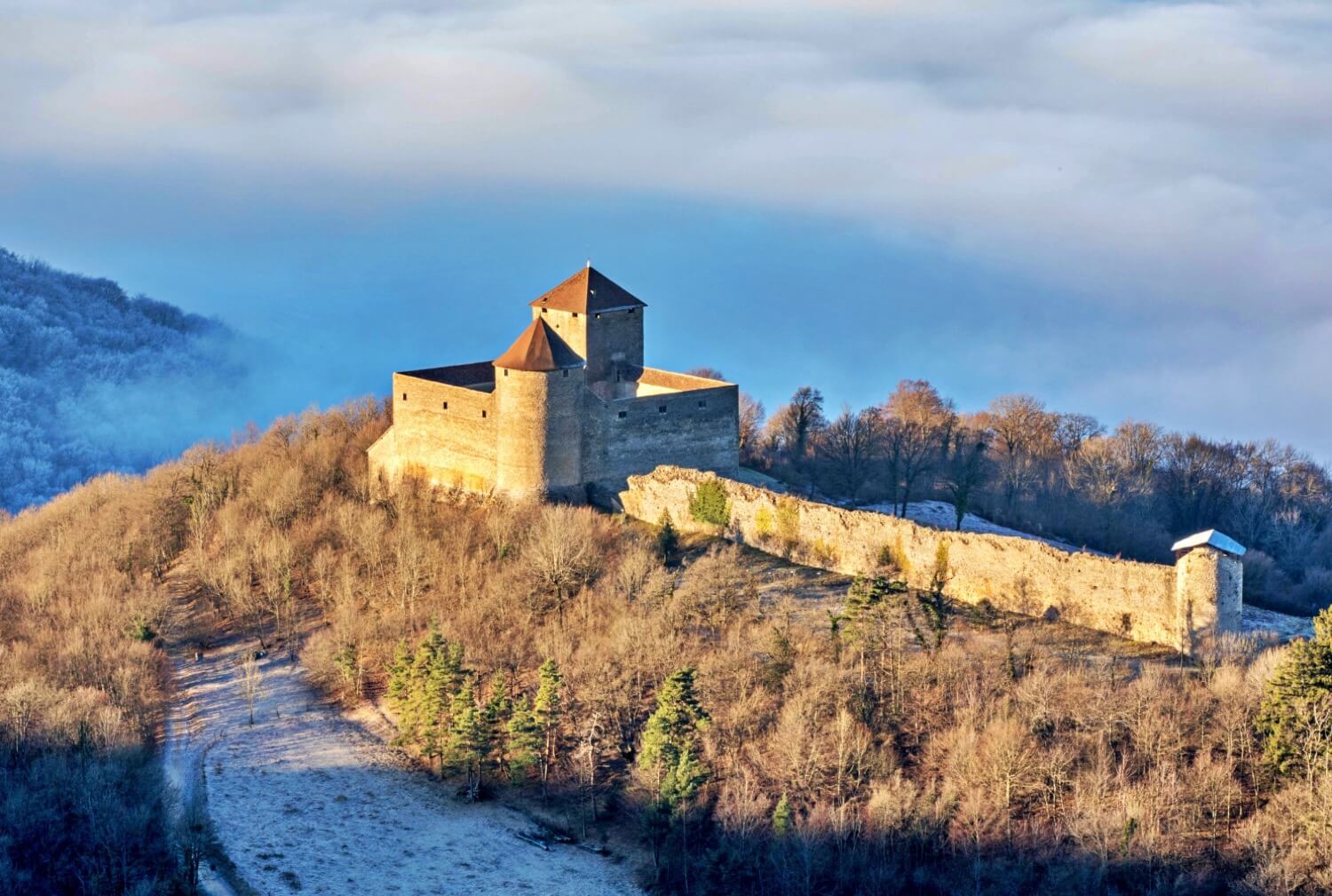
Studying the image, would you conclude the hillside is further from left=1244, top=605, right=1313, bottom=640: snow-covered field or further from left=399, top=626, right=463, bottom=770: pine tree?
left=1244, top=605, right=1313, bottom=640: snow-covered field

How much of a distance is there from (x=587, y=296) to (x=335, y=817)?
13.8 metres

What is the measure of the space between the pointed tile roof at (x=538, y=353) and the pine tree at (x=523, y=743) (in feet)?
28.5

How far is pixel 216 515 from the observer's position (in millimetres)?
39844

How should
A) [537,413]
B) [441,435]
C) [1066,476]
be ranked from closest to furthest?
[537,413], [441,435], [1066,476]

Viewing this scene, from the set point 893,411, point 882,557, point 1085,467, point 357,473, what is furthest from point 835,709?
point 893,411

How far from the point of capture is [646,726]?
96.4 ft

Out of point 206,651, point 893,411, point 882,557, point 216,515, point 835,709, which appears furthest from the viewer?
point 893,411

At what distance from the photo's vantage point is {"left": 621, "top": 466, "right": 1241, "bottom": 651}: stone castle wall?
29.5 meters

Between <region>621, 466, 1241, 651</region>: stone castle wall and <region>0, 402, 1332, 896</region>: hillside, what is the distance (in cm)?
52

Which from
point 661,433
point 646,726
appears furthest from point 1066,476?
point 646,726

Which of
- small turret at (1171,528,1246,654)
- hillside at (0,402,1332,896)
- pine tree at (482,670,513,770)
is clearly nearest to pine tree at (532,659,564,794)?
hillside at (0,402,1332,896)

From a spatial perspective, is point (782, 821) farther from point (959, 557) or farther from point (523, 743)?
point (959, 557)

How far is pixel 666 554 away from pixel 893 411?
57.3ft

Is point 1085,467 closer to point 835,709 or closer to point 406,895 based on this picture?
point 835,709
